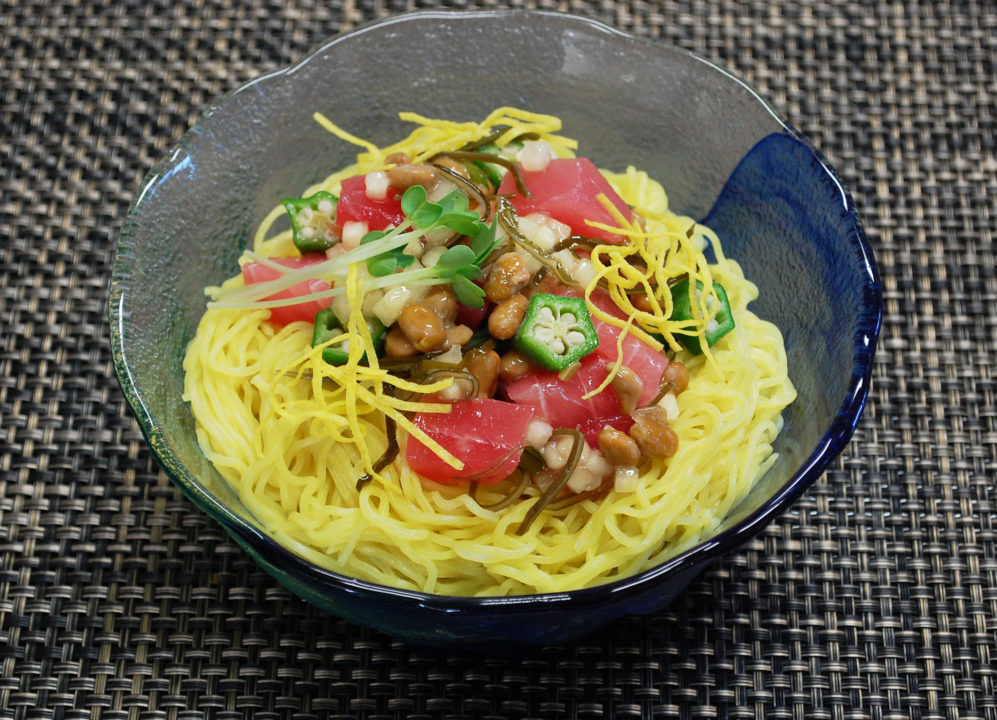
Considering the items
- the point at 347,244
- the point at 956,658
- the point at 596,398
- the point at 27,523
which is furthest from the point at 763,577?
the point at 27,523

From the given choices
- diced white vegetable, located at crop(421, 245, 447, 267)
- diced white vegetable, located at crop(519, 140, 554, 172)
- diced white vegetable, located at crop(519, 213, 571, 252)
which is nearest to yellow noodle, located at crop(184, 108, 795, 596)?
diced white vegetable, located at crop(519, 213, 571, 252)

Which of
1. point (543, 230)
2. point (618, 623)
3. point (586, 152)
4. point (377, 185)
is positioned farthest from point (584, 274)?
point (618, 623)

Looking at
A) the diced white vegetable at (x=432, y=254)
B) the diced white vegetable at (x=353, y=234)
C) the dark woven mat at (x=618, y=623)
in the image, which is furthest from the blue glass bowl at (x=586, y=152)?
the diced white vegetable at (x=432, y=254)

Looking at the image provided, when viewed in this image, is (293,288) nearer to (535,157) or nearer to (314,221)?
(314,221)

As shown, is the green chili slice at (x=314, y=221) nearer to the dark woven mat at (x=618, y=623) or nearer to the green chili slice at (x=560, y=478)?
the green chili slice at (x=560, y=478)

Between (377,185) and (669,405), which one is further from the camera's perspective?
(377,185)

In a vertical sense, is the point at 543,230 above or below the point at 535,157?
below

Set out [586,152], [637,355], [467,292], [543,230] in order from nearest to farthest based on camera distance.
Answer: [467,292] < [637,355] < [543,230] < [586,152]
